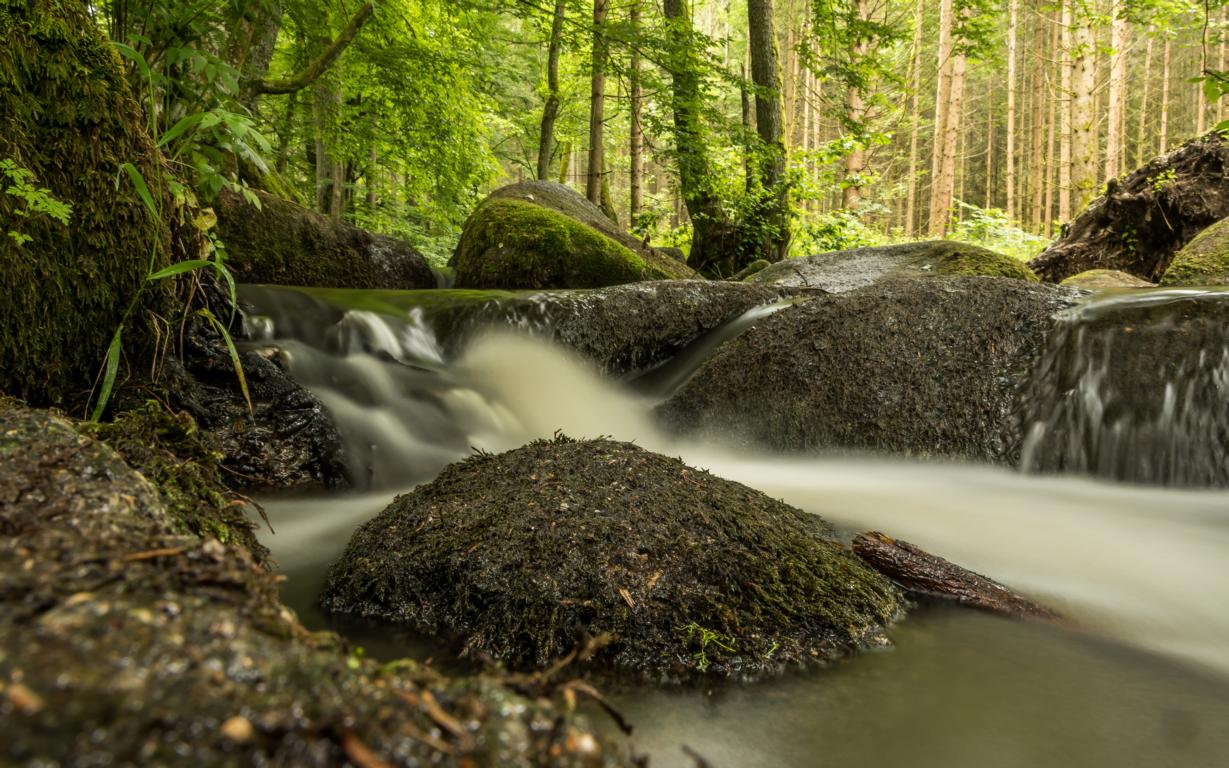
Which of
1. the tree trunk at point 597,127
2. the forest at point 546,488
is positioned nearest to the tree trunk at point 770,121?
the forest at point 546,488

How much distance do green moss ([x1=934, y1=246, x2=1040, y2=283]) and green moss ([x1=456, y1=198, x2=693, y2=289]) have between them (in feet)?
11.2

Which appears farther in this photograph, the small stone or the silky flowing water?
the silky flowing water

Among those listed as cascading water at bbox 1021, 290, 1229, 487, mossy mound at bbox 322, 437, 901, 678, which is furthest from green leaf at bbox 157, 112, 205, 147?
cascading water at bbox 1021, 290, 1229, 487

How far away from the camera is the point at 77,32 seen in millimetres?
2426

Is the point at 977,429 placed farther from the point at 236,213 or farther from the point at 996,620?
the point at 236,213

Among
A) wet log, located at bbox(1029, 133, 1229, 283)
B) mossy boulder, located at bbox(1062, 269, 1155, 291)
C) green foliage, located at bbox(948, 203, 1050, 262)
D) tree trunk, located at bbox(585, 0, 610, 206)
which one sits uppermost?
tree trunk, located at bbox(585, 0, 610, 206)

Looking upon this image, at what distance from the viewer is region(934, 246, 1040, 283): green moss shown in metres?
7.45

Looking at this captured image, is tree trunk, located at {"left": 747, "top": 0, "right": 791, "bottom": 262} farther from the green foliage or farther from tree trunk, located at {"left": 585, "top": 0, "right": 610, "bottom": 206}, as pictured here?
the green foliage

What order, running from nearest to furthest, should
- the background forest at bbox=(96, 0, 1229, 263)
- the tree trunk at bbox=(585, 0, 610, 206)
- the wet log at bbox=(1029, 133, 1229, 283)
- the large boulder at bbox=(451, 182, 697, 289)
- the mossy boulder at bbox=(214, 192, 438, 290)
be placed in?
the background forest at bbox=(96, 0, 1229, 263) → the mossy boulder at bbox=(214, 192, 438, 290) → the large boulder at bbox=(451, 182, 697, 289) → the wet log at bbox=(1029, 133, 1229, 283) → the tree trunk at bbox=(585, 0, 610, 206)

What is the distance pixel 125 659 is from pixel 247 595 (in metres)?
0.22

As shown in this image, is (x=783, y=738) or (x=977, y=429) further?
(x=977, y=429)

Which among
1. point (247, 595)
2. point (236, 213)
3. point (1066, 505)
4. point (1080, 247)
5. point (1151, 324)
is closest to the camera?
point (247, 595)

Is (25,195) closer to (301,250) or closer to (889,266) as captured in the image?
(301,250)

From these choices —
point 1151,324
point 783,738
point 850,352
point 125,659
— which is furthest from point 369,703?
point 1151,324
